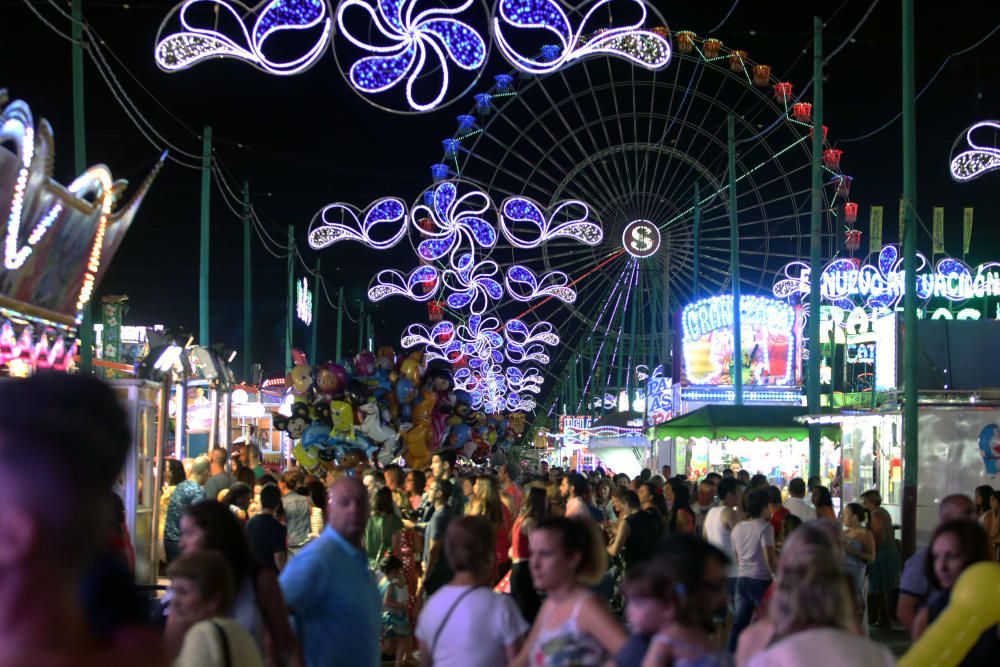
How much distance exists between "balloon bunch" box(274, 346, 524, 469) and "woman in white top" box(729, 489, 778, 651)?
1162 centimetres

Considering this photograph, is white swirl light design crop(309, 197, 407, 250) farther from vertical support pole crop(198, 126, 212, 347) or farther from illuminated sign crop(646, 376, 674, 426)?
illuminated sign crop(646, 376, 674, 426)

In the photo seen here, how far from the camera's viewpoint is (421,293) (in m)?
33.4

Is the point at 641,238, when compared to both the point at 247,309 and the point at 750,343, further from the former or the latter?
the point at 247,309

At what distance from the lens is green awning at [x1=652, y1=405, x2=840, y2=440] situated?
25812 mm

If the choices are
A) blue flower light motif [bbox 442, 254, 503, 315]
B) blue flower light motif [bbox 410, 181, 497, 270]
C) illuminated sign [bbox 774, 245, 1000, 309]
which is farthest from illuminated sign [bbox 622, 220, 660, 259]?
blue flower light motif [bbox 410, 181, 497, 270]

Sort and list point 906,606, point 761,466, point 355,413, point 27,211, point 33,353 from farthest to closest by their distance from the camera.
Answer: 1. point 761,466
2. point 355,413
3. point 33,353
4. point 27,211
5. point 906,606

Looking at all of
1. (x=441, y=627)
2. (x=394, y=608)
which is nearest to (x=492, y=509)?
(x=394, y=608)

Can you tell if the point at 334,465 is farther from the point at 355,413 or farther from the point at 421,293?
the point at 421,293

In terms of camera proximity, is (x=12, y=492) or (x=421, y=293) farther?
(x=421, y=293)

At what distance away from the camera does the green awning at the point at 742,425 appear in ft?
84.7

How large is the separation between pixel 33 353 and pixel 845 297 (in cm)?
2591

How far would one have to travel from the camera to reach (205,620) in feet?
13.7

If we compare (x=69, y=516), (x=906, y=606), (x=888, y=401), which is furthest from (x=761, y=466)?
(x=69, y=516)

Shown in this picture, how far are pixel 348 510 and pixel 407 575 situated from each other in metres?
6.30
